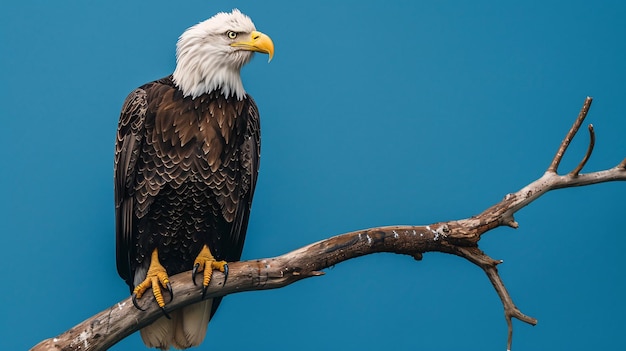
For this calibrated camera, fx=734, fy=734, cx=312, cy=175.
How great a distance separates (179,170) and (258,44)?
1.74 ft

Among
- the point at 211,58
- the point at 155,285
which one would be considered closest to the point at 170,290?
the point at 155,285

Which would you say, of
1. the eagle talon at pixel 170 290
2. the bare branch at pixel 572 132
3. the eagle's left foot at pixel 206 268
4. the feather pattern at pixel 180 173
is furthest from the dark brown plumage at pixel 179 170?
the bare branch at pixel 572 132

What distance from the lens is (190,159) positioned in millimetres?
2588

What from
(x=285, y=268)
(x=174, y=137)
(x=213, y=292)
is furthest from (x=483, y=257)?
(x=174, y=137)

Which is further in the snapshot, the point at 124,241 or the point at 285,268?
the point at 124,241

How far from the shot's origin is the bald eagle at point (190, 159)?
8.49 feet

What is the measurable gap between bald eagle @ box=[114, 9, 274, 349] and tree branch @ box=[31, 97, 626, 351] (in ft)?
0.20

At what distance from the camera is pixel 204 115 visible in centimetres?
263

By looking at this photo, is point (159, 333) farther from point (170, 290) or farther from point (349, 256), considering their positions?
point (349, 256)

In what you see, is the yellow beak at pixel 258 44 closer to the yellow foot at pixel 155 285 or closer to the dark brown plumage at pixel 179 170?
the dark brown plumage at pixel 179 170

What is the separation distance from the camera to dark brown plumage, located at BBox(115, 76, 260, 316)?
102 inches

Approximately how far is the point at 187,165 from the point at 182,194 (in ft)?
0.36

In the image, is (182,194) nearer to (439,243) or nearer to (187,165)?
(187,165)

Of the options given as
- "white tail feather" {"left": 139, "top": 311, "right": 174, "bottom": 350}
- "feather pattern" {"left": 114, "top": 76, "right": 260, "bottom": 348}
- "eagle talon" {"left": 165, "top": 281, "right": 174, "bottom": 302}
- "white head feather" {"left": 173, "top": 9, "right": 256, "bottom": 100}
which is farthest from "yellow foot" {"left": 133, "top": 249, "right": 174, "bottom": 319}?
"white head feather" {"left": 173, "top": 9, "right": 256, "bottom": 100}
